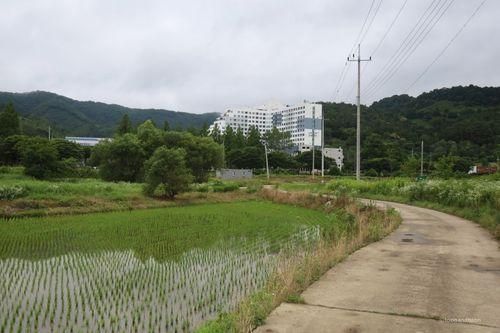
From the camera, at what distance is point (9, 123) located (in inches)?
2657

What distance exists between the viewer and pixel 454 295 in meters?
6.77

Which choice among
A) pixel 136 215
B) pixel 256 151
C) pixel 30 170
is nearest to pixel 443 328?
pixel 136 215

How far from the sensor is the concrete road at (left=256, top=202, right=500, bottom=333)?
5.46 m

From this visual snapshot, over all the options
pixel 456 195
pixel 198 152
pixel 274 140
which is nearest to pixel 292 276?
pixel 456 195

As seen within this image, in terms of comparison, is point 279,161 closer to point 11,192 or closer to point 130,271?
point 11,192

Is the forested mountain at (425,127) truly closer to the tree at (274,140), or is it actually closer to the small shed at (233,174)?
the tree at (274,140)

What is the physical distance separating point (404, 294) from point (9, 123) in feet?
238

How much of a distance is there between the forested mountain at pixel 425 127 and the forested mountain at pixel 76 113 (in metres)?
59.2

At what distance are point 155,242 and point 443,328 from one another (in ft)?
31.8

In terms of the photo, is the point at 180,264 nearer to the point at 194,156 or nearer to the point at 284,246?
the point at 284,246

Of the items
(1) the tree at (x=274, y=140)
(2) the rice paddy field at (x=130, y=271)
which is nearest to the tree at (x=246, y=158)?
(1) the tree at (x=274, y=140)

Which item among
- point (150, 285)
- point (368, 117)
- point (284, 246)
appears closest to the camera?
point (150, 285)

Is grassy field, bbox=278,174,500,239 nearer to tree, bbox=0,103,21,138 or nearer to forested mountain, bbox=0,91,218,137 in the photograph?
tree, bbox=0,103,21,138

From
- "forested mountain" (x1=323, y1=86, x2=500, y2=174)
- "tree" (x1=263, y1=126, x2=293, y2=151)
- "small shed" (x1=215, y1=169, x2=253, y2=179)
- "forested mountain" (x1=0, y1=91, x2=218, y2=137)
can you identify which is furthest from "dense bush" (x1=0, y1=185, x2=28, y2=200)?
"forested mountain" (x1=0, y1=91, x2=218, y2=137)
